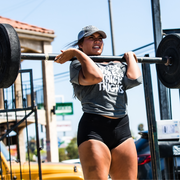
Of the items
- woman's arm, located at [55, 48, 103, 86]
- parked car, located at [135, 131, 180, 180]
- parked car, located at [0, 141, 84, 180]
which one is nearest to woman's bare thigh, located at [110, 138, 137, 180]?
woman's arm, located at [55, 48, 103, 86]

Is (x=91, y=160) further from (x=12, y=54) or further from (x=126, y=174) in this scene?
(x=12, y=54)

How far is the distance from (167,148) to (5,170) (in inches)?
96.1

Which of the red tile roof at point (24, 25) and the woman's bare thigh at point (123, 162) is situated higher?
the red tile roof at point (24, 25)

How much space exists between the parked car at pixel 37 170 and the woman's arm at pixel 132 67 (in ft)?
9.51

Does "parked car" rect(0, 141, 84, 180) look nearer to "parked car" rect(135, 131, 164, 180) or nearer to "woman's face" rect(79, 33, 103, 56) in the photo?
"parked car" rect(135, 131, 164, 180)

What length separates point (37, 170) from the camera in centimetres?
500

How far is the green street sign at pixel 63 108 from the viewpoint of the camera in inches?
584

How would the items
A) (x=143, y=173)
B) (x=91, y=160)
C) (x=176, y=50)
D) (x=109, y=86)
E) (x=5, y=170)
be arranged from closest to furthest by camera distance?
(x=91, y=160), (x=109, y=86), (x=176, y=50), (x=5, y=170), (x=143, y=173)

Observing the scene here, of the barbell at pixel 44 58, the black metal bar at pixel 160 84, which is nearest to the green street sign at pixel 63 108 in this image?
the black metal bar at pixel 160 84

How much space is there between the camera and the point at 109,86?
7.40 feet

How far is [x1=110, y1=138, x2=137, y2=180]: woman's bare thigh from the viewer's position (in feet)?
7.01

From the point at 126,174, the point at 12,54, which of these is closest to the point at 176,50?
the point at 126,174

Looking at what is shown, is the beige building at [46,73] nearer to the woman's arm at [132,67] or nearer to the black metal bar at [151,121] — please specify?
the black metal bar at [151,121]

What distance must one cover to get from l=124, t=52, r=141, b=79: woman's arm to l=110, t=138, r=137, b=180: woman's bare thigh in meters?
0.52
